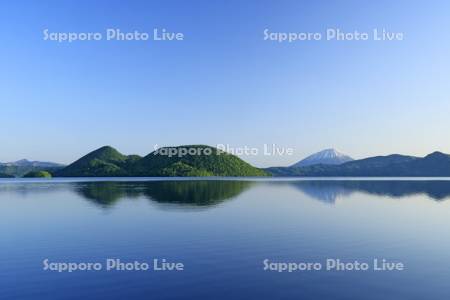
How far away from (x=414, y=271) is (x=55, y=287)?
29.0m

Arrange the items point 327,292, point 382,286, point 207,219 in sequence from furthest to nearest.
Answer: point 207,219
point 382,286
point 327,292

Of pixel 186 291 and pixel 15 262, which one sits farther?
pixel 15 262

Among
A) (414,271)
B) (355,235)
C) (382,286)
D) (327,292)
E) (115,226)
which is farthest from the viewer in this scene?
(115,226)

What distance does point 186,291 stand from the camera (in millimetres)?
26438

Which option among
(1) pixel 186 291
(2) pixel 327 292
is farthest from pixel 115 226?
(2) pixel 327 292

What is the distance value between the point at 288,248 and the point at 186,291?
1835cm

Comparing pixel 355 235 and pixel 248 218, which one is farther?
pixel 248 218

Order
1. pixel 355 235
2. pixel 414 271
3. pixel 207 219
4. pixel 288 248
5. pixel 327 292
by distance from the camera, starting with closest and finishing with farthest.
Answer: pixel 327 292
pixel 414 271
pixel 288 248
pixel 355 235
pixel 207 219

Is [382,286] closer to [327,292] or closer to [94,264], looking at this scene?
[327,292]

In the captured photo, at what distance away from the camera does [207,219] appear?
213ft

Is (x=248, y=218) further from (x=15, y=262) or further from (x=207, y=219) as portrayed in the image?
(x=15, y=262)

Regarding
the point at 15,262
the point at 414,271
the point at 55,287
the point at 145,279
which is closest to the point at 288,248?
the point at 414,271

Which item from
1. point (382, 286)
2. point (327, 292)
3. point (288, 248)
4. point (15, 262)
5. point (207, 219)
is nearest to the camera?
point (327, 292)

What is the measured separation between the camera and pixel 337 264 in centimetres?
3428
